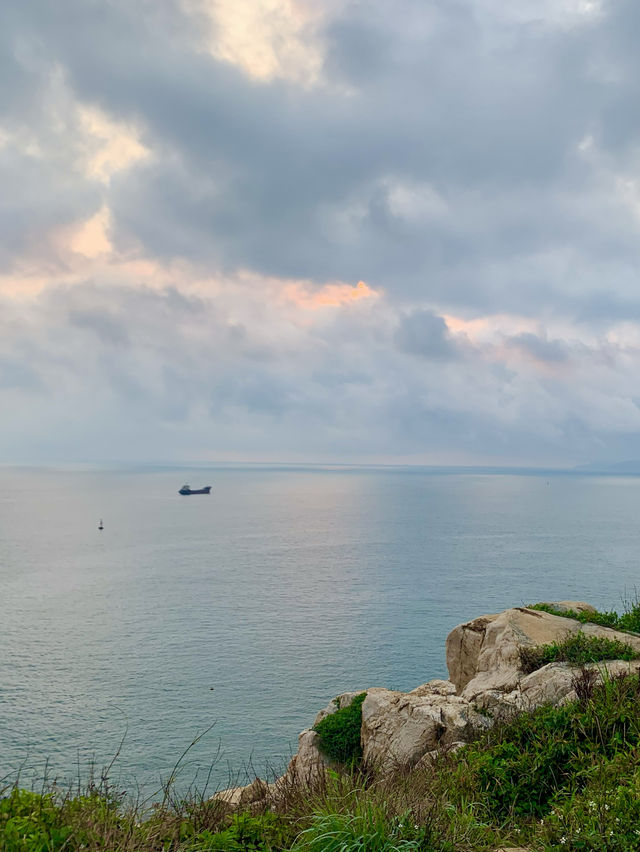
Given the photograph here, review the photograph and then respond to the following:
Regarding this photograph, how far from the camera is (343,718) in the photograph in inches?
731

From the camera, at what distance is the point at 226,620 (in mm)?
60906

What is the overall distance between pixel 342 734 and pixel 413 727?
5.11 m

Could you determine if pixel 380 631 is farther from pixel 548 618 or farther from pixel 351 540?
pixel 351 540

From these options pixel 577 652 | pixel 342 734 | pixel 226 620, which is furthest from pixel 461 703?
pixel 226 620

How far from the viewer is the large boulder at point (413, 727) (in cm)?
1295

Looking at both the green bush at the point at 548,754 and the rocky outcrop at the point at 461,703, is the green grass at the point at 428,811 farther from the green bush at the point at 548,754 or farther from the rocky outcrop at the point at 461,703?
the rocky outcrop at the point at 461,703

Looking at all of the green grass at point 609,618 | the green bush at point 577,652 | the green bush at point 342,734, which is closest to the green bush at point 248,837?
the green bush at point 577,652

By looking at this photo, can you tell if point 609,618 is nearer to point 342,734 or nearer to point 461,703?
point 461,703

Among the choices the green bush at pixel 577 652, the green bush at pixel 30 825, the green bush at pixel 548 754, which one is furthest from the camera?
the green bush at pixel 577 652

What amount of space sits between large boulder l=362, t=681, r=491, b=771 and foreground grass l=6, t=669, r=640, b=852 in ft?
8.53

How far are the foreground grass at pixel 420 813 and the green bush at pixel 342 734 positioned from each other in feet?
27.4

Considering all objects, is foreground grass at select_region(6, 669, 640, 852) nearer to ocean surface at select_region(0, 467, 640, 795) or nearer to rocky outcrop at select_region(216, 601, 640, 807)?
ocean surface at select_region(0, 467, 640, 795)

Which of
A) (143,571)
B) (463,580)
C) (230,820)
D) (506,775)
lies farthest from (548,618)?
(143,571)

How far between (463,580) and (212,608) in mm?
34646
